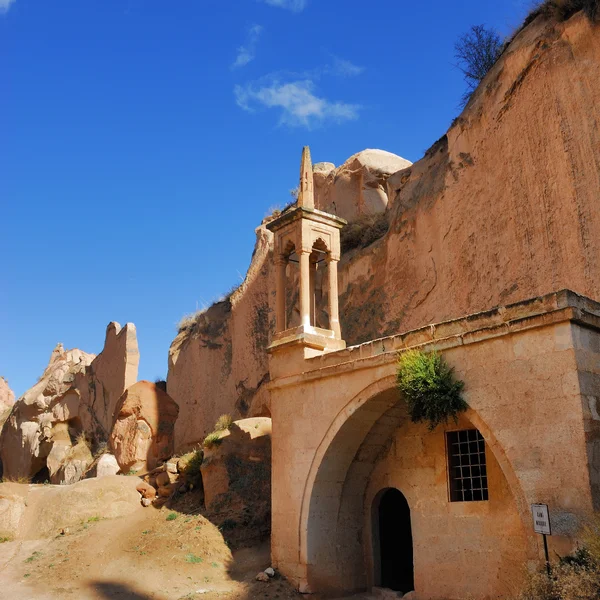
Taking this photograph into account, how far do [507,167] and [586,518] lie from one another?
25.9 feet

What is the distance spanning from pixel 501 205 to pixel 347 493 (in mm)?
6320

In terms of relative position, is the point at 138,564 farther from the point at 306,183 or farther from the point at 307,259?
the point at 306,183

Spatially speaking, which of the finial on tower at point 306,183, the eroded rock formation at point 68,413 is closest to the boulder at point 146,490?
the finial on tower at point 306,183

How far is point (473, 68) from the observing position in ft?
58.1

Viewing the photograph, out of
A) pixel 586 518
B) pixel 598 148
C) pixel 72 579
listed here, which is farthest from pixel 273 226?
pixel 586 518

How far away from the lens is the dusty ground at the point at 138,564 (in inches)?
413

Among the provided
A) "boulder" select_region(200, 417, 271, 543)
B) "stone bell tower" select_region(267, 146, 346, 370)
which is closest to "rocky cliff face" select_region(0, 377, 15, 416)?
"boulder" select_region(200, 417, 271, 543)

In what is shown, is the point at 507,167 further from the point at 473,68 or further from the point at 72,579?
the point at 72,579

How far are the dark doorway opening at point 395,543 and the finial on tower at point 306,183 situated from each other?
18.2 ft

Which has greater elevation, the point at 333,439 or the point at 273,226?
the point at 273,226

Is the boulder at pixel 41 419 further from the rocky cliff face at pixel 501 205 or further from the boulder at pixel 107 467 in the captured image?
the rocky cliff face at pixel 501 205

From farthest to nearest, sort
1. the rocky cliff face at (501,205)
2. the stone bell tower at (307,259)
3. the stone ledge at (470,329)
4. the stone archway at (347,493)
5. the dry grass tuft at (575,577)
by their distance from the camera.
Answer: the stone bell tower at (307,259) < the rocky cliff face at (501,205) < the stone archway at (347,493) < the stone ledge at (470,329) < the dry grass tuft at (575,577)

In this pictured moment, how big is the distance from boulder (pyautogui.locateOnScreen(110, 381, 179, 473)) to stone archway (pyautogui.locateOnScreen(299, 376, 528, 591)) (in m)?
8.83

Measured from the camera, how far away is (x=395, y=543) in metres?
11.4
